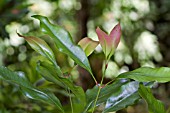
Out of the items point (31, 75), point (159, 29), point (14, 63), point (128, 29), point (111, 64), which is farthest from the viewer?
point (159, 29)

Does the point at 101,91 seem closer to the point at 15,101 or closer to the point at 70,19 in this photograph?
the point at 15,101

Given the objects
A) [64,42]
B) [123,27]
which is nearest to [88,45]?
[64,42]

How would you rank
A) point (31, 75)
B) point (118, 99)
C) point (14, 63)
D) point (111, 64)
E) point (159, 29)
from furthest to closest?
1. point (159, 29)
2. point (111, 64)
3. point (14, 63)
4. point (31, 75)
5. point (118, 99)

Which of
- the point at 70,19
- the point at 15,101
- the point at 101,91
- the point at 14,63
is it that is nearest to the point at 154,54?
the point at 70,19

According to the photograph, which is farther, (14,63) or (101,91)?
(14,63)

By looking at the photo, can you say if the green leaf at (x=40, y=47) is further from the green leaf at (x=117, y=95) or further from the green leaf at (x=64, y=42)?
the green leaf at (x=117, y=95)

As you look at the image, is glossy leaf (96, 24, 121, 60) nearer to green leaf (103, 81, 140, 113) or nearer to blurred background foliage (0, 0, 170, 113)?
green leaf (103, 81, 140, 113)

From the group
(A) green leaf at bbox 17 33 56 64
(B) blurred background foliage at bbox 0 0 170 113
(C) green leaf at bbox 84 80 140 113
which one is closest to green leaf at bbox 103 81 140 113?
(C) green leaf at bbox 84 80 140 113
